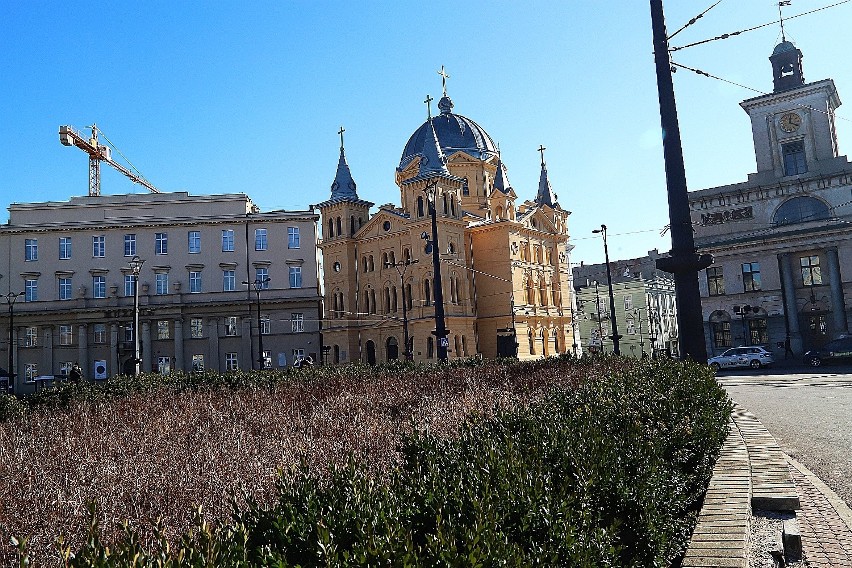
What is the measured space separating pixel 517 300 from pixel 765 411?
3935cm

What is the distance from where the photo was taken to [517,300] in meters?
54.9

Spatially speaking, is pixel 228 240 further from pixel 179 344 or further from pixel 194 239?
pixel 179 344

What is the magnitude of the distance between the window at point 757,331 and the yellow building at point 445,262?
648 inches

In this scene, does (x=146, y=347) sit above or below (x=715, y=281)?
below

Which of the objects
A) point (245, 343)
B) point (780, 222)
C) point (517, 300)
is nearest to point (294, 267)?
point (245, 343)

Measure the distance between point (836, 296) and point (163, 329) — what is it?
4947 centimetres

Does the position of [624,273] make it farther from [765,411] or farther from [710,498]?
[710,498]

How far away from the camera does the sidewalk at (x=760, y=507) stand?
4.81m

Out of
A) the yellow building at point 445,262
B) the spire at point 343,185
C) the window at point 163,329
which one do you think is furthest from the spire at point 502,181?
the window at point 163,329

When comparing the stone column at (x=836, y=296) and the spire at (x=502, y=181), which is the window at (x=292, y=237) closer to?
the spire at (x=502, y=181)

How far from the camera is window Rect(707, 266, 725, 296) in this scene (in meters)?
49.9

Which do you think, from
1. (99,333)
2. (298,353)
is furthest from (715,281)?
(99,333)

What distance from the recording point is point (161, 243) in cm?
5662

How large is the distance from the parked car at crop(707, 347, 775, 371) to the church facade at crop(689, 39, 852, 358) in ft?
16.2
